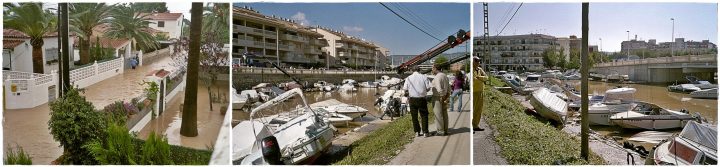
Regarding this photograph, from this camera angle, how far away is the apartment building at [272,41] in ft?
14.8

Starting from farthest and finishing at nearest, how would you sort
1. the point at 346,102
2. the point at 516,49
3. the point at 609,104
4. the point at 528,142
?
the point at 609,104, the point at 516,49, the point at 528,142, the point at 346,102

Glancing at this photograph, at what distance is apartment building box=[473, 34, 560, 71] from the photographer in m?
4.95

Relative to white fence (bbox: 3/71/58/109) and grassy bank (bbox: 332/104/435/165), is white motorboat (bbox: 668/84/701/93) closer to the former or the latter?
grassy bank (bbox: 332/104/435/165)

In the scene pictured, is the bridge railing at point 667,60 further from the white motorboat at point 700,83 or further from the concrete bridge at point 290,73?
the concrete bridge at point 290,73

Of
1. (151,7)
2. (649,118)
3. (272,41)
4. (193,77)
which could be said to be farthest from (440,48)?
(649,118)

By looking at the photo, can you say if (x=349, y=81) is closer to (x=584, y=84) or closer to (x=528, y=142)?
(x=528, y=142)

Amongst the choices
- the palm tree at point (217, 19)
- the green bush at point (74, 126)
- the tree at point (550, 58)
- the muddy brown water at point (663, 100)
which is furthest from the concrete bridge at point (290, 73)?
the muddy brown water at point (663, 100)

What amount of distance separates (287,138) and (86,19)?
7.74 ft

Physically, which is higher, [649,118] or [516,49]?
[516,49]

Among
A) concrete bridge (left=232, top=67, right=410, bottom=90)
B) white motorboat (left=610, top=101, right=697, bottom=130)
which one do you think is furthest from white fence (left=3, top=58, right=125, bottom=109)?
white motorboat (left=610, top=101, right=697, bottom=130)

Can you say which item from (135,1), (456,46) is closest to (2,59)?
(135,1)

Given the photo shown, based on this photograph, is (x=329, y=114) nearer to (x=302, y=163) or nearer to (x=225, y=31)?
(x=302, y=163)

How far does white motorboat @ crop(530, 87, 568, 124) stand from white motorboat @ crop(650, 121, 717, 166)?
1.59 meters

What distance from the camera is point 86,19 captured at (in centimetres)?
498
